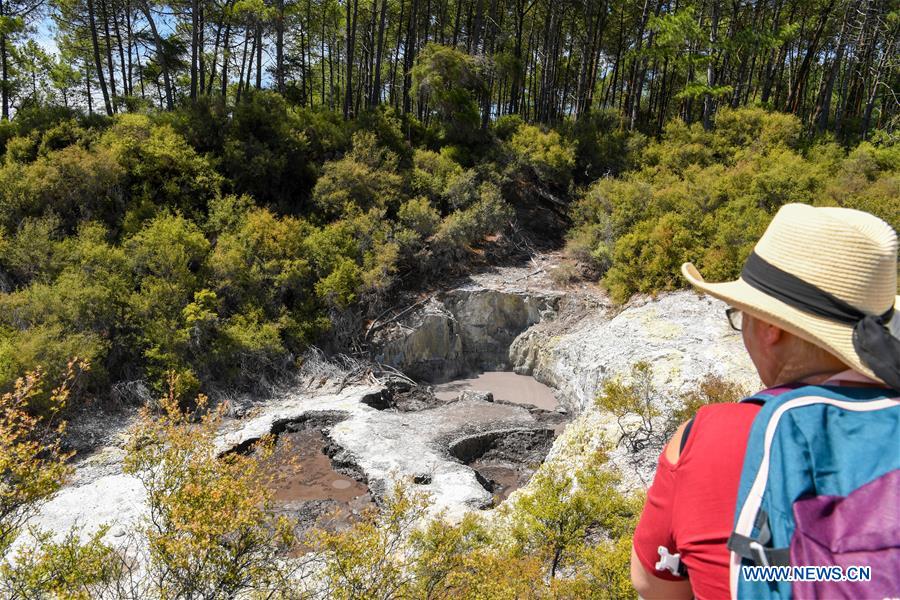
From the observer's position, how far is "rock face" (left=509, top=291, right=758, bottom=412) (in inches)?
432

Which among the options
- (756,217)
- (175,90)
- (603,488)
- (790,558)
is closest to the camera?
(790,558)

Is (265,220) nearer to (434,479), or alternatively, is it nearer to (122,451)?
(122,451)

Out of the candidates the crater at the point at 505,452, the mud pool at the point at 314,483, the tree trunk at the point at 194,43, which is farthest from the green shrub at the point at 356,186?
the crater at the point at 505,452

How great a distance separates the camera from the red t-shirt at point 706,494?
1.19 meters

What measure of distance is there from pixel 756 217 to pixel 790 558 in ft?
50.4

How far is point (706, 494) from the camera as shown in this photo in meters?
1.23

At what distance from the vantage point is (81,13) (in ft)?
68.4

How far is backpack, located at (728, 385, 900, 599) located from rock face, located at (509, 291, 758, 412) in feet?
33.3

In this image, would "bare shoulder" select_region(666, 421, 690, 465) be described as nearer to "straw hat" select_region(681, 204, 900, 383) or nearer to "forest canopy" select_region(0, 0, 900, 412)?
"straw hat" select_region(681, 204, 900, 383)

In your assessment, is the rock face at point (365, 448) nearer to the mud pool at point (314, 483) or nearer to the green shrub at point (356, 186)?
the mud pool at point (314, 483)

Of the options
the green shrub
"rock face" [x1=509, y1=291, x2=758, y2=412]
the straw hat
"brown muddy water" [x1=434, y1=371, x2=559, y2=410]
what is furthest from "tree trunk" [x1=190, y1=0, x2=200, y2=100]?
the straw hat

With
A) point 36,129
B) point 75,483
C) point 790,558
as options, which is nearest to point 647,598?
point 790,558

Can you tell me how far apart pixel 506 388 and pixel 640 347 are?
4.97 meters

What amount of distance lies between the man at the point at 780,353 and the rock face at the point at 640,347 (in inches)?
388
